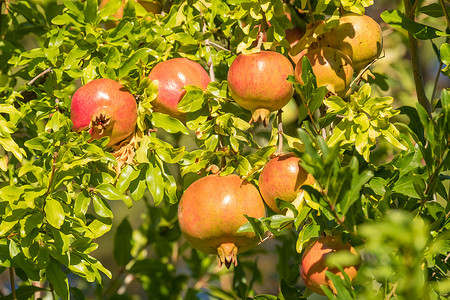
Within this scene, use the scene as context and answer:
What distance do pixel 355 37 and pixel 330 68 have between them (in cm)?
10

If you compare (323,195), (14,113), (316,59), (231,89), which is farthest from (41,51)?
(323,195)

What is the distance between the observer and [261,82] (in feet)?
3.31

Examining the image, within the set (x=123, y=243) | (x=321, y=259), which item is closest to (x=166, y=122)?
(x=321, y=259)

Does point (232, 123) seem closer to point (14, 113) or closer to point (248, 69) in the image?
point (248, 69)

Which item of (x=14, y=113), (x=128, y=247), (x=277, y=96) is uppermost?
(x=277, y=96)

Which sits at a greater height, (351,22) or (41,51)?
(351,22)

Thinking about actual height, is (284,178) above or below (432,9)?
below

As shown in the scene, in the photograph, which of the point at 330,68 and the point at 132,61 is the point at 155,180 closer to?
the point at 132,61

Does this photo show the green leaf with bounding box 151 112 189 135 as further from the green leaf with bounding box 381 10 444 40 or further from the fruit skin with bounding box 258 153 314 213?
the green leaf with bounding box 381 10 444 40

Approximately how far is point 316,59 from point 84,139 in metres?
0.44

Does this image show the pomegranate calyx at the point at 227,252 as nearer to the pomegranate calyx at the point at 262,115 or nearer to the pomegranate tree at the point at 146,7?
the pomegranate calyx at the point at 262,115

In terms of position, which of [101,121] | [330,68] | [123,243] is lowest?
[123,243]

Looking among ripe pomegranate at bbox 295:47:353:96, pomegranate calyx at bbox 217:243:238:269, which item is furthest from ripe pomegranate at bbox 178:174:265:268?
ripe pomegranate at bbox 295:47:353:96

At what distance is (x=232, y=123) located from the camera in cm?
110
